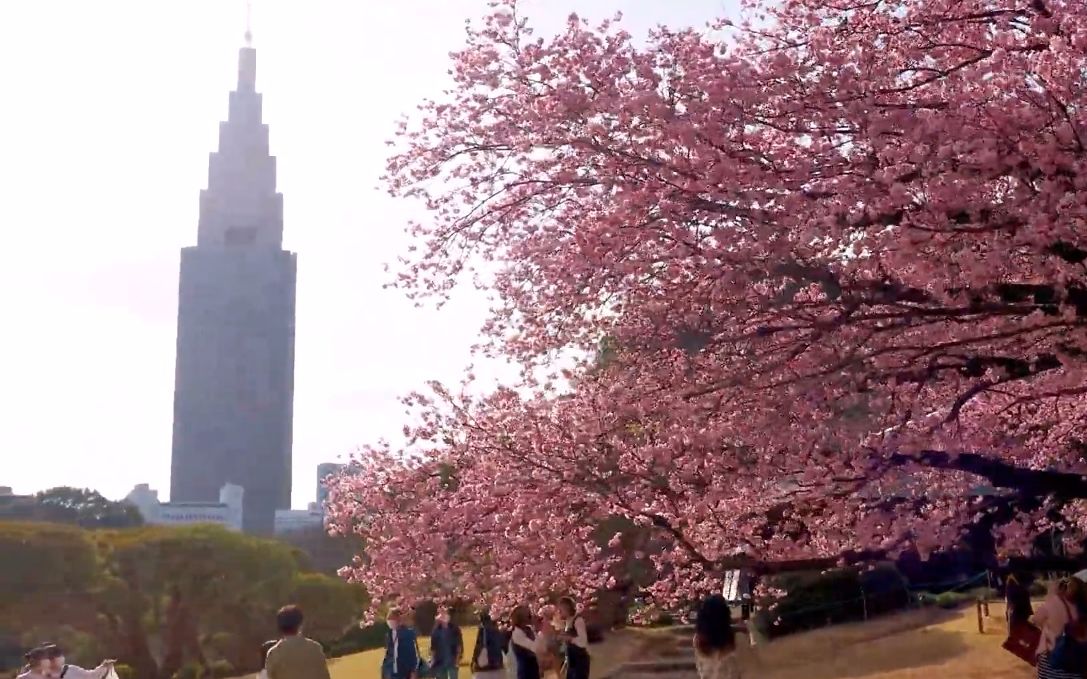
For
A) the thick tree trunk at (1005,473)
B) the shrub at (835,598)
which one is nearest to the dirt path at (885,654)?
the shrub at (835,598)

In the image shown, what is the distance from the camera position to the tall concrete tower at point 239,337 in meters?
120

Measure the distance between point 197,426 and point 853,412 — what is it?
11806 cm

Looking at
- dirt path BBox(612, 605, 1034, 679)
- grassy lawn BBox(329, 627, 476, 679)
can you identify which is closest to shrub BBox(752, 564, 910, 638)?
dirt path BBox(612, 605, 1034, 679)

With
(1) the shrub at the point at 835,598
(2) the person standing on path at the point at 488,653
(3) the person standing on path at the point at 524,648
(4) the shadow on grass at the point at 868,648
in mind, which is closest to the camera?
(3) the person standing on path at the point at 524,648

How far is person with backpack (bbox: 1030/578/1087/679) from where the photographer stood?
23.7 ft

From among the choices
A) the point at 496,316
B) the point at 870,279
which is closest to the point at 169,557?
the point at 496,316

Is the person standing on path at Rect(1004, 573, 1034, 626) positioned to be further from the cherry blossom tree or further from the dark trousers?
the dark trousers

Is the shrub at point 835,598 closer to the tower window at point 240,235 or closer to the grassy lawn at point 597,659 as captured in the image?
the grassy lawn at point 597,659

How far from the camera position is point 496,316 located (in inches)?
366

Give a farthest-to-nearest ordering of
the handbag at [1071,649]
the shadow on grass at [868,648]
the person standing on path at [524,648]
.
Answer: the shadow on grass at [868,648]
the person standing on path at [524,648]
the handbag at [1071,649]

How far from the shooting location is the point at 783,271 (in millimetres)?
7375

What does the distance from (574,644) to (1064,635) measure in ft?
13.6

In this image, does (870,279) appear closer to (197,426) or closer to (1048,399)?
(1048,399)

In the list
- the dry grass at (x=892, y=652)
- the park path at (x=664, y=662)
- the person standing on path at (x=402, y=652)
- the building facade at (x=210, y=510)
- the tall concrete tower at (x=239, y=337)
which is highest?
the tall concrete tower at (x=239, y=337)
